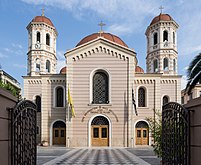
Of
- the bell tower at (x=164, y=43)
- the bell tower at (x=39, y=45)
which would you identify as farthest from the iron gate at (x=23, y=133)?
the bell tower at (x=164, y=43)

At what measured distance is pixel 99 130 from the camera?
24.9 metres

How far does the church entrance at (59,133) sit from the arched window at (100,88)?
4081mm

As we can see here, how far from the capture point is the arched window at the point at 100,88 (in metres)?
25.2

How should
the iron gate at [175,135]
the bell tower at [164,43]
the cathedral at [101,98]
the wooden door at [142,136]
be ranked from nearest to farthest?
1. the iron gate at [175,135]
2. the cathedral at [101,98]
3. the wooden door at [142,136]
4. the bell tower at [164,43]

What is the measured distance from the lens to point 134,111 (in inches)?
988

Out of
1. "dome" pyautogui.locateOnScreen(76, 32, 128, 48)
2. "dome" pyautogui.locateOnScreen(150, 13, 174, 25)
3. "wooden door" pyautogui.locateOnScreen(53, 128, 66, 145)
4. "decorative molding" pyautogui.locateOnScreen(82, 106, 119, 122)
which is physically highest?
"dome" pyautogui.locateOnScreen(150, 13, 174, 25)

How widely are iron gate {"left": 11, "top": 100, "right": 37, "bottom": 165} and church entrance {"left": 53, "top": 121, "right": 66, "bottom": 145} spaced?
17.7 m

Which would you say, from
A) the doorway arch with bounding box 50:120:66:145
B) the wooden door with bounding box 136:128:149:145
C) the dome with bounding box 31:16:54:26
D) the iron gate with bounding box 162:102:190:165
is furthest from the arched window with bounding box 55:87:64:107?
the iron gate with bounding box 162:102:190:165

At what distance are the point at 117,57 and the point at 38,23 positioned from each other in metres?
11.7

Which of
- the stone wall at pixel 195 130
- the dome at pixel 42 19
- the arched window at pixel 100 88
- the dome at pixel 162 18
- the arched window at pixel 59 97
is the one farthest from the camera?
the dome at pixel 42 19

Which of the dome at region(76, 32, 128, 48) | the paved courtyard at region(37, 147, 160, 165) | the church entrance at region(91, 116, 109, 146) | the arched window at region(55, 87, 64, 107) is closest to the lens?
the paved courtyard at region(37, 147, 160, 165)

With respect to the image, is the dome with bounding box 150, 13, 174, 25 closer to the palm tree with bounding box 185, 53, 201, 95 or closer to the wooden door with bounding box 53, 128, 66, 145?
the wooden door with bounding box 53, 128, 66, 145

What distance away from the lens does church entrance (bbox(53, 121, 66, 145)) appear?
26.2m

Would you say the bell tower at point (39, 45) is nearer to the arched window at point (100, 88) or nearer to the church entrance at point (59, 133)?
the church entrance at point (59, 133)
